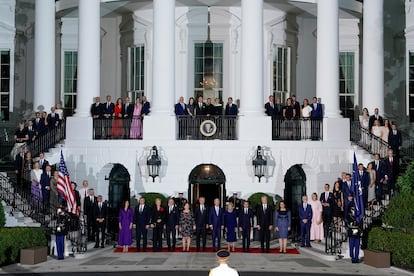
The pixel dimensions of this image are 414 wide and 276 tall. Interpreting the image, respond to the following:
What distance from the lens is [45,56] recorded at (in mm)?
34250

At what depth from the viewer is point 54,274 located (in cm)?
2125

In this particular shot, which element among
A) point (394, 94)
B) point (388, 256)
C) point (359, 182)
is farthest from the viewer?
point (394, 94)

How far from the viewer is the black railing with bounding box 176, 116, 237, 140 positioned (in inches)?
1236

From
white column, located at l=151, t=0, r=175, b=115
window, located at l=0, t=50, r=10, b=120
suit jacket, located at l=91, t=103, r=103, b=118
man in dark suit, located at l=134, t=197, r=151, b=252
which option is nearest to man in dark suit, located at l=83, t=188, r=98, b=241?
man in dark suit, located at l=134, t=197, r=151, b=252

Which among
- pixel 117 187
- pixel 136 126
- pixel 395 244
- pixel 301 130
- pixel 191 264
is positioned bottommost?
pixel 191 264

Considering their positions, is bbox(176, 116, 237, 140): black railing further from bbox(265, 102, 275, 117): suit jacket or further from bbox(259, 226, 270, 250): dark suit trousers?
bbox(259, 226, 270, 250): dark suit trousers

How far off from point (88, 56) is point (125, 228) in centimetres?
883

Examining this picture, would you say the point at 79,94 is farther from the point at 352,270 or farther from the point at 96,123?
the point at 352,270

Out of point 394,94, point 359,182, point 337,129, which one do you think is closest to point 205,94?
point 337,129

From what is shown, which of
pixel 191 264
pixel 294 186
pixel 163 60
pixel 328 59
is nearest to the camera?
pixel 191 264

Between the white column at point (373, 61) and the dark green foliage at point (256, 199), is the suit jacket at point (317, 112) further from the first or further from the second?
the dark green foliage at point (256, 199)

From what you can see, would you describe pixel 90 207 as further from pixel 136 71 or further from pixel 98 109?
pixel 136 71

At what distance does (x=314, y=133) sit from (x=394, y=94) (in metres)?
8.56

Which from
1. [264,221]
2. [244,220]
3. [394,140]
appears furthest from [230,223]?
[394,140]
